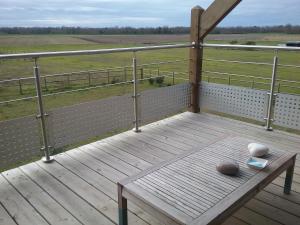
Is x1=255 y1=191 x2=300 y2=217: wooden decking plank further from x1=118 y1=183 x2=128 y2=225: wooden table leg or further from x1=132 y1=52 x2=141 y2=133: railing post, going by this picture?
x1=132 y1=52 x2=141 y2=133: railing post

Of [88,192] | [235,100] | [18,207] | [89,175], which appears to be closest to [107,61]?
[235,100]

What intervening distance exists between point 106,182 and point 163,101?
174 centimetres

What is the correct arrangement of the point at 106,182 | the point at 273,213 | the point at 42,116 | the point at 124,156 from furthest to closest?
the point at 124,156 → the point at 42,116 → the point at 106,182 → the point at 273,213

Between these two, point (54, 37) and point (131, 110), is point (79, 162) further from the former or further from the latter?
point (54, 37)

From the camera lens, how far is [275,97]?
11.1ft

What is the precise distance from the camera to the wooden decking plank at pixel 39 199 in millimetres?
1865

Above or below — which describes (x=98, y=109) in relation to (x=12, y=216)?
above

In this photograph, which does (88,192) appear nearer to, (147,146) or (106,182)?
(106,182)

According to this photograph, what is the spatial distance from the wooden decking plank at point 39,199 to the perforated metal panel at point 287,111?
269 cm

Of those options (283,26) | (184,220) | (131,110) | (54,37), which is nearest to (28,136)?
(131,110)

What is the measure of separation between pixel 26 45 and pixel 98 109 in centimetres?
3995

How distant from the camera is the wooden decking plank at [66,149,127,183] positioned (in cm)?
242

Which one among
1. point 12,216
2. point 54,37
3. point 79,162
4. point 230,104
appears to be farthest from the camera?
point 54,37

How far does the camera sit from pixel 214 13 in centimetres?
360
